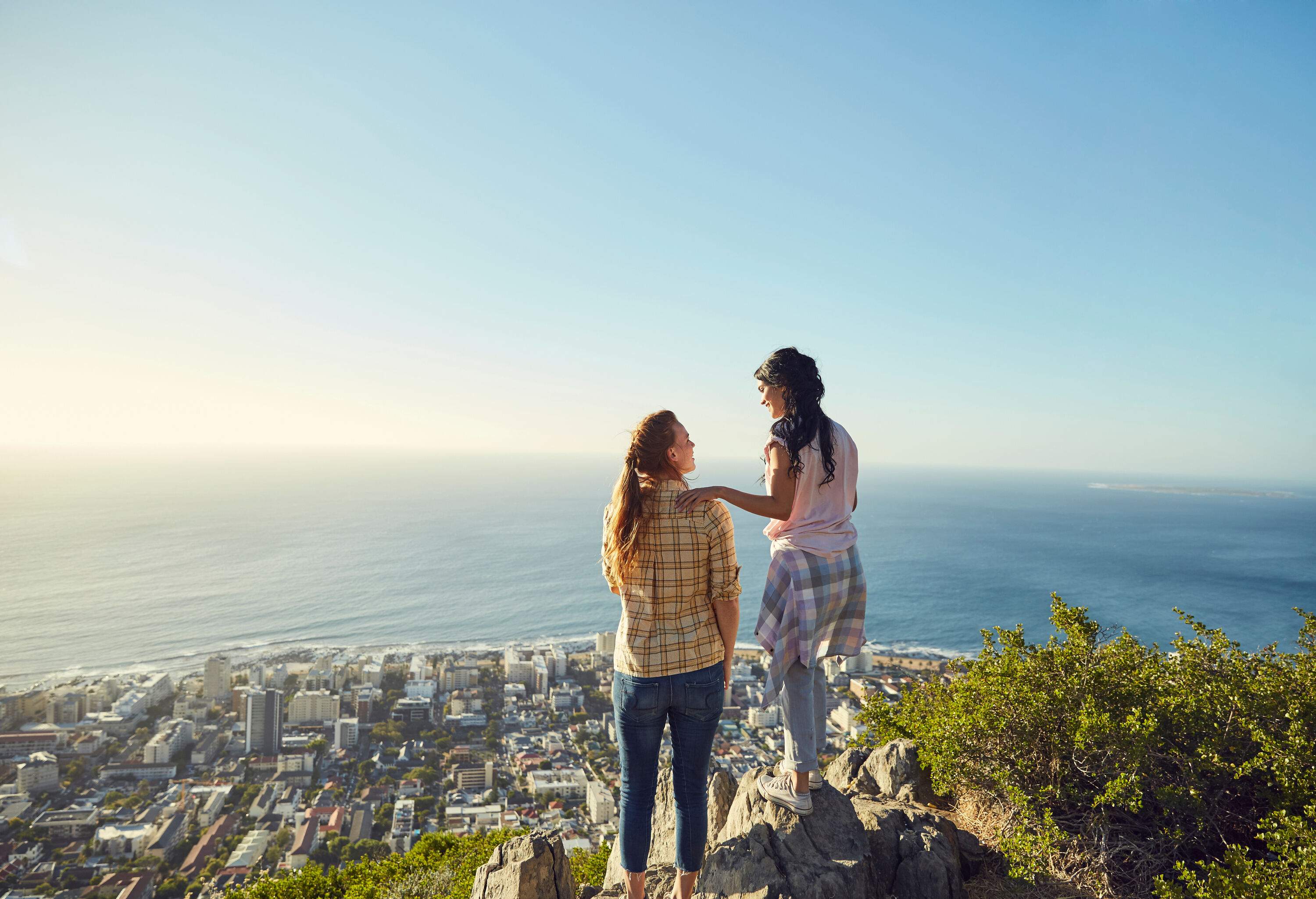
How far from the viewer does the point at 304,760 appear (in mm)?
16531

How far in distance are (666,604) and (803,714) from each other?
106 cm

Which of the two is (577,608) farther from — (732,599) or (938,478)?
(938,478)

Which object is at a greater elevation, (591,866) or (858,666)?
(591,866)

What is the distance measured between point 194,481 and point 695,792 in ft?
386

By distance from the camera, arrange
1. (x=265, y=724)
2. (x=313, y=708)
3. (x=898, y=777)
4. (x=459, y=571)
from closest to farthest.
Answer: (x=898, y=777), (x=265, y=724), (x=313, y=708), (x=459, y=571)

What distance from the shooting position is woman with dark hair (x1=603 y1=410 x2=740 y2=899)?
2436 millimetres

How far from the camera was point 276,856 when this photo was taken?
1218 centimetres

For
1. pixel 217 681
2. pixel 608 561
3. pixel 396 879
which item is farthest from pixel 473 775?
pixel 608 561

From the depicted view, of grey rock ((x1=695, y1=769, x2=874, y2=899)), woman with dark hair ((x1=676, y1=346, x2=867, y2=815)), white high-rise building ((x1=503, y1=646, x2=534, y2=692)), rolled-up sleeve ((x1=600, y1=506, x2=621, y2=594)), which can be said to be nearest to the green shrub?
grey rock ((x1=695, y1=769, x2=874, y2=899))

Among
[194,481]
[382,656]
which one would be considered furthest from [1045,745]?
[194,481]

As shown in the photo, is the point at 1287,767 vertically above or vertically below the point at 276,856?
above

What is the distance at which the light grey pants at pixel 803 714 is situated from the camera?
2.88m

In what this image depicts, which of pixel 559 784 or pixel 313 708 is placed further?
pixel 313 708

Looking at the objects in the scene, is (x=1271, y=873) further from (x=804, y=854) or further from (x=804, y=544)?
(x=804, y=544)
